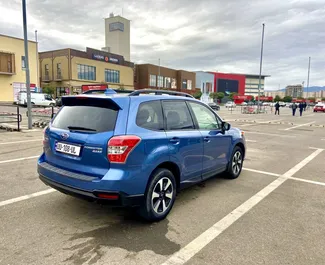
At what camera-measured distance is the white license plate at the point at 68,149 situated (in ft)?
11.1

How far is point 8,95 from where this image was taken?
41906mm

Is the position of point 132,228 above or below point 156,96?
below

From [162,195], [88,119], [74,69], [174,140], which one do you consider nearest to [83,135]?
[88,119]

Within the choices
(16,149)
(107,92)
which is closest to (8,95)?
(16,149)

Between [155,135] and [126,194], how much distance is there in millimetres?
826

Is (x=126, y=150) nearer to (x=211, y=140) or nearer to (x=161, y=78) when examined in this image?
(x=211, y=140)

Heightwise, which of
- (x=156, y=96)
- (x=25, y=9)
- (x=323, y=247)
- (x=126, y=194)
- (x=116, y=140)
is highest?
(x=25, y=9)

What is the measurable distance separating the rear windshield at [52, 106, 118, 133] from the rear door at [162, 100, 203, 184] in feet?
2.75

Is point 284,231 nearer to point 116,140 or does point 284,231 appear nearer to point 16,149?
point 116,140

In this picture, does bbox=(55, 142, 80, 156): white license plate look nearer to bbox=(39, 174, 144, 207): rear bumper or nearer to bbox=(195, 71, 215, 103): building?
bbox=(39, 174, 144, 207): rear bumper

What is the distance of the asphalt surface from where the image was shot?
9.41 feet

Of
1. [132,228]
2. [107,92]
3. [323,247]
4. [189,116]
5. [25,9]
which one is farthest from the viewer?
[25,9]

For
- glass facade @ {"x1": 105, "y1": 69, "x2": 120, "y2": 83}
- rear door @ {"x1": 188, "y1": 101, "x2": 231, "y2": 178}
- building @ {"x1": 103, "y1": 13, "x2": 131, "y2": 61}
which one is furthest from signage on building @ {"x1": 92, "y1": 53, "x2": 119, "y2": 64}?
rear door @ {"x1": 188, "y1": 101, "x2": 231, "y2": 178}

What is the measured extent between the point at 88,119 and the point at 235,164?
3.50m
